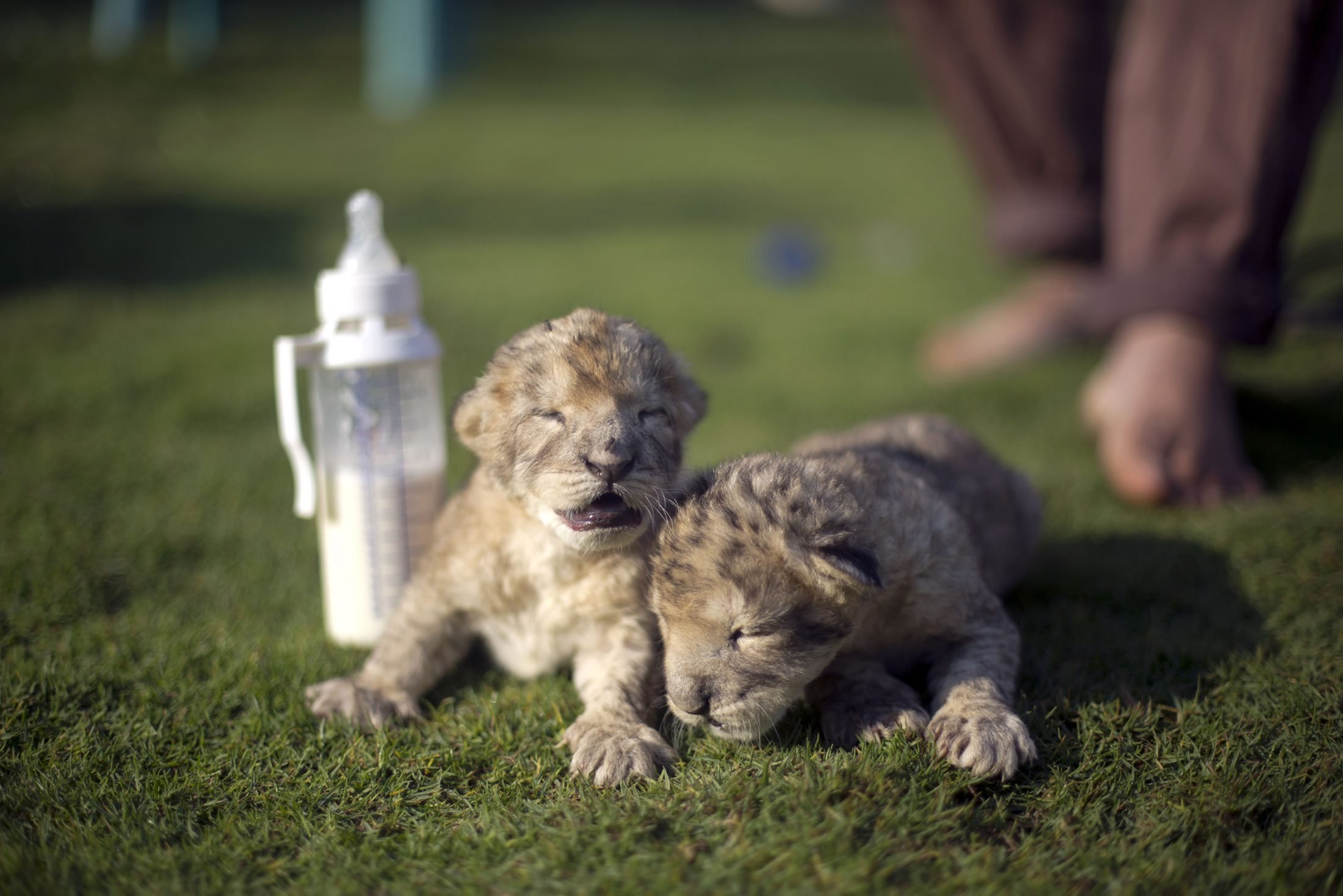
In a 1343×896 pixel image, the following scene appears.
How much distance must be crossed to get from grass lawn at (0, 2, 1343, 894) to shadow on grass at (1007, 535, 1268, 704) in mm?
16

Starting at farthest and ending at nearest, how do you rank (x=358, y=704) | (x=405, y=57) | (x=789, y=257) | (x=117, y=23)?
(x=117, y=23)
(x=405, y=57)
(x=789, y=257)
(x=358, y=704)

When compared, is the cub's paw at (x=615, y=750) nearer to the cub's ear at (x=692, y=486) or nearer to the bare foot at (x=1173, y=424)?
the cub's ear at (x=692, y=486)

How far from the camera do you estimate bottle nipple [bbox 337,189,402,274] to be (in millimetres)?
3078

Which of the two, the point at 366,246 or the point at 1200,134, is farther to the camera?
the point at 1200,134

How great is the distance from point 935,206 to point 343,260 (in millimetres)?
9659

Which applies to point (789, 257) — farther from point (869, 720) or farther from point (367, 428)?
point (869, 720)

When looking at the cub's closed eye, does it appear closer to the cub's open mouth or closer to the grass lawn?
the cub's open mouth

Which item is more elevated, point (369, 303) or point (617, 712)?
point (369, 303)

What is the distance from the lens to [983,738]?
7.99ft

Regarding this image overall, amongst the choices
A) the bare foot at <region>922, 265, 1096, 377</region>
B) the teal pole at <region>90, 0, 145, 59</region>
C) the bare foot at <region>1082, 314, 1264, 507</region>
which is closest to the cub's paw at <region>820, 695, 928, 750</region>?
the bare foot at <region>1082, 314, 1264, 507</region>

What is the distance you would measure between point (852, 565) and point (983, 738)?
1.82ft

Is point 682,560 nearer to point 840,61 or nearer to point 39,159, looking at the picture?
point 39,159

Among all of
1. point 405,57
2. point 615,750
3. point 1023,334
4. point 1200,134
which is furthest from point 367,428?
point 405,57

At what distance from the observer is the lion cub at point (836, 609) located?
239 centimetres
